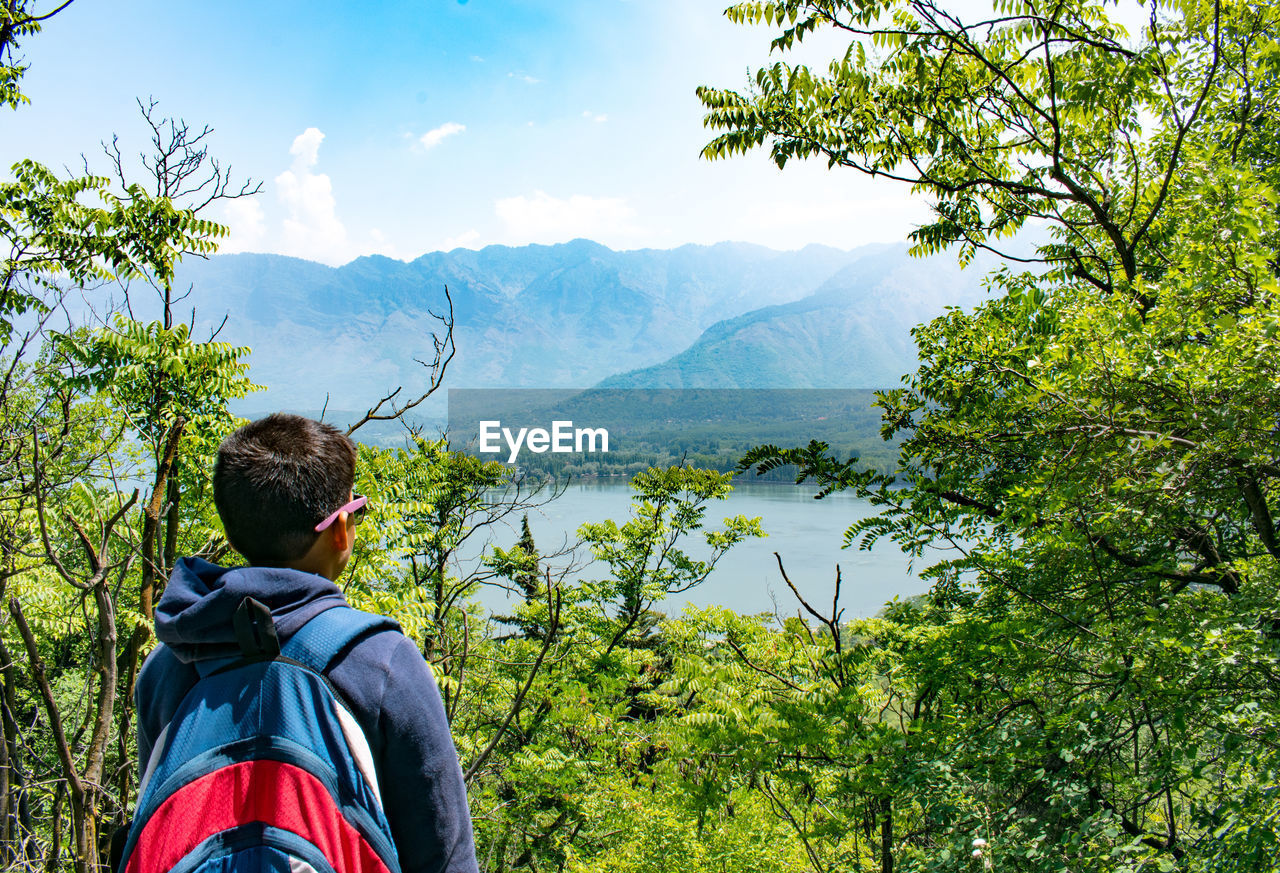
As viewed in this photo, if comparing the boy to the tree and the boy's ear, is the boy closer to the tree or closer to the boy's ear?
the boy's ear

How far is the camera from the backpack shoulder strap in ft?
3.31

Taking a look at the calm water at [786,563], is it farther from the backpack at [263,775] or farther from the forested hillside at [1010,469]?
the backpack at [263,775]

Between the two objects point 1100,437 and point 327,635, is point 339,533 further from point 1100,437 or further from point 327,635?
point 1100,437

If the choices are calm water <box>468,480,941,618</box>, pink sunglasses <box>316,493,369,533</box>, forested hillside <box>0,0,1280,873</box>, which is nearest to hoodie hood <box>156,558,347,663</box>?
pink sunglasses <box>316,493,369,533</box>

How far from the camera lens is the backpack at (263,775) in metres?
0.93

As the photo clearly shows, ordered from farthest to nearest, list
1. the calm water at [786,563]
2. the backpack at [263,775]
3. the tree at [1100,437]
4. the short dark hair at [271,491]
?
1. the calm water at [786,563]
2. the tree at [1100,437]
3. the short dark hair at [271,491]
4. the backpack at [263,775]

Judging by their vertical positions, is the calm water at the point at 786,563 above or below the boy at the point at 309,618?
below

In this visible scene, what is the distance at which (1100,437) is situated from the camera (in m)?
2.68

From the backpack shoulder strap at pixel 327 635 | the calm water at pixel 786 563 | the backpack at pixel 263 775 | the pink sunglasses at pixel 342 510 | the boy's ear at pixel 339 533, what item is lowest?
the calm water at pixel 786 563

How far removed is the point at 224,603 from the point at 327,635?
15cm

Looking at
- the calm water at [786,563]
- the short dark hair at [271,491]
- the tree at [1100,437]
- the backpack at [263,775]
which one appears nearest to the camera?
the backpack at [263,775]

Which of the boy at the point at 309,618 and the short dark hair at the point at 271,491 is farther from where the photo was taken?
the short dark hair at the point at 271,491

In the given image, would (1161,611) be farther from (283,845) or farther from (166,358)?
(166,358)

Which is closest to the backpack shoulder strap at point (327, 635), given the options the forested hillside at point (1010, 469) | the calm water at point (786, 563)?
the forested hillside at point (1010, 469)
